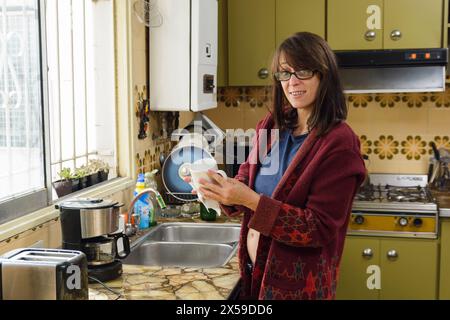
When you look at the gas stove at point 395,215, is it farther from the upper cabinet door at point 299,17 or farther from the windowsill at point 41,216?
the windowsill at point 41,216

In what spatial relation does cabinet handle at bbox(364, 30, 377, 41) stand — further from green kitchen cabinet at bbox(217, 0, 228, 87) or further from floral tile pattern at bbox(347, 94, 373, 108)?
green kitchen cabinet at bbox(217, 0, 228, 87)

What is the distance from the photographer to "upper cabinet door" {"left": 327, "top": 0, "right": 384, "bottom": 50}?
11.6 ft

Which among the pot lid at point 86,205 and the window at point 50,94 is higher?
the window at point 50,94

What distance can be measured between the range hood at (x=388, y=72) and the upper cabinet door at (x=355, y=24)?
79 millimetres

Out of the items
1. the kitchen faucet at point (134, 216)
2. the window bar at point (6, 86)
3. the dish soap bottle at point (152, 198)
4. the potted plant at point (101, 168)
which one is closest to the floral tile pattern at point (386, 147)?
the dish soap bottle at point (152, 198)

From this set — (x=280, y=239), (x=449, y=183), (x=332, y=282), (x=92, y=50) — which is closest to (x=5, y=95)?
(x=92, y=50)

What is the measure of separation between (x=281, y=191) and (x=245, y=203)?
0.42ft

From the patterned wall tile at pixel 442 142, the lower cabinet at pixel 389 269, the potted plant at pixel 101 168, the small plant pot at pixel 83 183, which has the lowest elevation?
the lower cabinet at pixel 389 269

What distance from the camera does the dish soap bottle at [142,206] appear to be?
2836mm

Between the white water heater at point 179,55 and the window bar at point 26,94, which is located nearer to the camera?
the window bar at point 26,94

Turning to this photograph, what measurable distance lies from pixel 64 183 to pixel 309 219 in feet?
3.77

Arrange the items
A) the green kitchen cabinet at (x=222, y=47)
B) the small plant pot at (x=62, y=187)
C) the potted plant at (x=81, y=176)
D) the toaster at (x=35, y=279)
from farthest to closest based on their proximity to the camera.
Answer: the green kitchen cabinet at (x=222, y=47), the potted plant at (x=81, y=176), the small plant pot at (x=62, y=187), the toaster at (x=35, y=279)

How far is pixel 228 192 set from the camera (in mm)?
1911

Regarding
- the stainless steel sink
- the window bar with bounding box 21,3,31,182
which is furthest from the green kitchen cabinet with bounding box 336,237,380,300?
the window bar with bounding box 21,3,31,182
